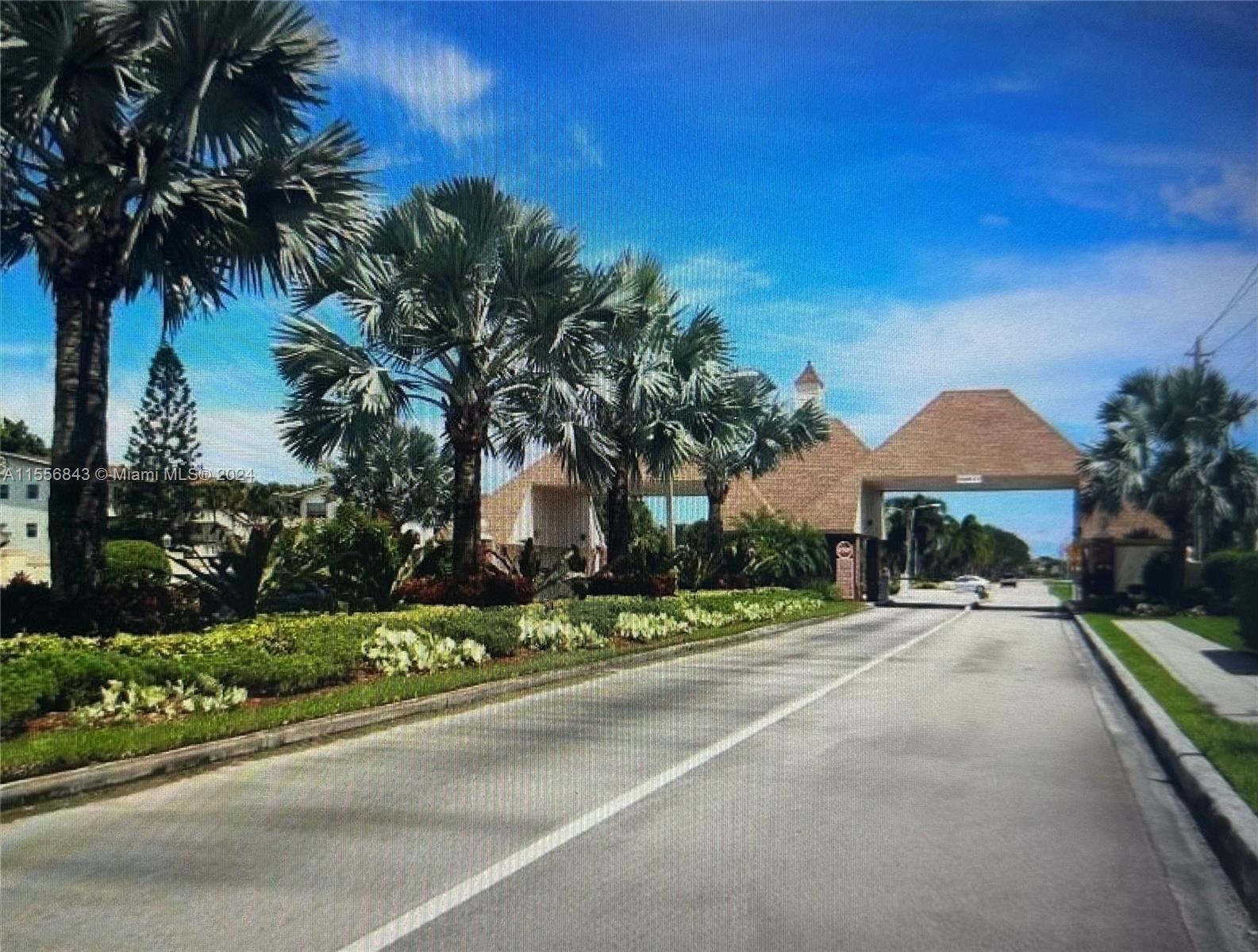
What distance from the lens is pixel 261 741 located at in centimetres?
923

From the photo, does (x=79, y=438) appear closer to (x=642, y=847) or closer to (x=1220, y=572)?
(x=642, y=847)

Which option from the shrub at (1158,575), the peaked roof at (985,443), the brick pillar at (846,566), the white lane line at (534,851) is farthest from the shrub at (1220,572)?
the white lane line at (534,851)

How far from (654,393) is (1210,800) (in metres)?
18.3

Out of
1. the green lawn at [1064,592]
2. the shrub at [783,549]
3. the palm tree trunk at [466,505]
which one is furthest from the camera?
the green lawn at [1064,592]

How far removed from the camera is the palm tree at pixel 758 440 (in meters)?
33.8

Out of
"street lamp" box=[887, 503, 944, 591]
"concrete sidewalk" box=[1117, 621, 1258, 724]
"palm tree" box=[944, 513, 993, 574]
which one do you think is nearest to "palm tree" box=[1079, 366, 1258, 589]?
"concrete sidewalk" box=[1117, 621, 1258, 724]

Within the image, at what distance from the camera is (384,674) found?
13.0 metres

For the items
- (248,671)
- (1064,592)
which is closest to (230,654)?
(248,671)

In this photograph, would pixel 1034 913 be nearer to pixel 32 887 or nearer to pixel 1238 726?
pixel 32 887

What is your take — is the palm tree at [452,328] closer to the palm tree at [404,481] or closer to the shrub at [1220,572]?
the palm tree at [404,481]

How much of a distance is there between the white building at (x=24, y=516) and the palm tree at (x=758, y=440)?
17.9 m

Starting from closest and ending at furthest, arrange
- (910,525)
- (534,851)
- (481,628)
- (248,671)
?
(534,851) < (248,671) < (481,628) < (910,525)

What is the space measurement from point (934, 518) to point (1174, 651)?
89.6 metres

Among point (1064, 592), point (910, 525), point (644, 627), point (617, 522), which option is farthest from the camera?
point (910, 525)
